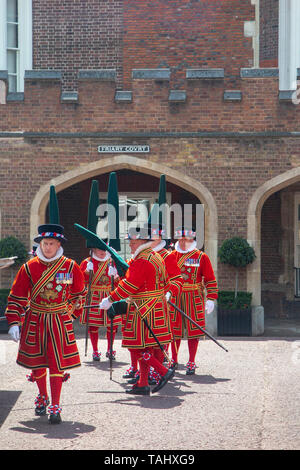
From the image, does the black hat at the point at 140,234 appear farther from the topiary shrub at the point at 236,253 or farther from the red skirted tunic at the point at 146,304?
the topiary shrub at the point at 236,253

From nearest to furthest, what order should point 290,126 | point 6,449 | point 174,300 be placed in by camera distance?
point 6,449 < point 174,300 < point 290,126

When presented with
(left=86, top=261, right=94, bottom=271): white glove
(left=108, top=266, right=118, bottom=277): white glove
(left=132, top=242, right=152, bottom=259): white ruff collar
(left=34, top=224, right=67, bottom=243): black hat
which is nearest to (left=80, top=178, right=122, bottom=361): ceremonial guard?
(left=86, top=261, right=94, bottom=271): white glove

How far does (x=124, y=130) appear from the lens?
1359cm

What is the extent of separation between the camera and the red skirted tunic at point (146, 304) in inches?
296

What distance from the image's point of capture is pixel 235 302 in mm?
13195

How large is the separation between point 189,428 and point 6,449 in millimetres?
1556

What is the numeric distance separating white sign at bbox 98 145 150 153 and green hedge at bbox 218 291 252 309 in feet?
9.59

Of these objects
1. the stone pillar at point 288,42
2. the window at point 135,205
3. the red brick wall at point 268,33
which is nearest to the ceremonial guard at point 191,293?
the window at point 135,205

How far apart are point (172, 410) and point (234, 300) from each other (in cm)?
637

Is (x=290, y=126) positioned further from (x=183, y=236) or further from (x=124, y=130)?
(x=183, y=236)

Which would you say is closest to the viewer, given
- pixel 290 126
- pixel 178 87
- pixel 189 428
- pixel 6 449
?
pixel 6 449

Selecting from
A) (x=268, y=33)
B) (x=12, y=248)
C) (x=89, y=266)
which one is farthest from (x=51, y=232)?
(x=268, y=33)

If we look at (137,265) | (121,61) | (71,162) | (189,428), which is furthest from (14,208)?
(189,428)

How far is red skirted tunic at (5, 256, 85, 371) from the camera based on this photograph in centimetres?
663
